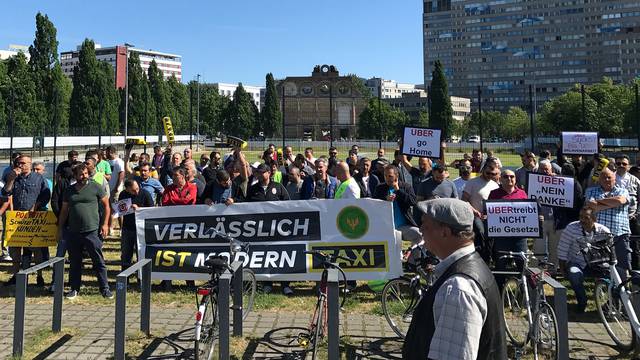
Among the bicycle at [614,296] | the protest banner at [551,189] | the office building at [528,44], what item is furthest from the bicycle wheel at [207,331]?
the office building at [528,44]

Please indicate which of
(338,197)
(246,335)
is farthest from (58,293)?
(338,197)

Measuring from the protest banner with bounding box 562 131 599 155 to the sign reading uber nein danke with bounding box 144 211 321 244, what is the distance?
25.7ft

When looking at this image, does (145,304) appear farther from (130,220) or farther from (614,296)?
(614,296)

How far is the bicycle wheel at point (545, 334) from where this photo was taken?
5191 mm

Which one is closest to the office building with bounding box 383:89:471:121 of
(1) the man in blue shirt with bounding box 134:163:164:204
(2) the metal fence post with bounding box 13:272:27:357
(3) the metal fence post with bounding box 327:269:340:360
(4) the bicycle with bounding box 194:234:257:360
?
(1) the man in blue shirt with bounding box 134:163:164:204

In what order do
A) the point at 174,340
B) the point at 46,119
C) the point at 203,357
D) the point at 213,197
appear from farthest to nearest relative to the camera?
the point at 46,119
the point at 213,197
the point at 174,340
the point at 203,357

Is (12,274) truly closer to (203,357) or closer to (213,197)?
(213,197)

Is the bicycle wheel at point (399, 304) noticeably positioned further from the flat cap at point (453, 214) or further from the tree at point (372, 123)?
the tree at point (372, 123)

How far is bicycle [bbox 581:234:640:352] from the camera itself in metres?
5.94

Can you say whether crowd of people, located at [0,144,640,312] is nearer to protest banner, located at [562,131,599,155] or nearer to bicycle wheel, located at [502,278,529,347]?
bicycle wheel, located at [502,278,529,347]

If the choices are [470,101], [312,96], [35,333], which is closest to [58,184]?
[35,333]

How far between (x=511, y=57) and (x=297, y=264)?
187 metres

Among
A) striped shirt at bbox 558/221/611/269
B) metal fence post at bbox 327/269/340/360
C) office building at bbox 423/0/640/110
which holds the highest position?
office building at bbox 423/0/640/110

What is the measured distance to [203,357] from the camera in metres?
5.63
